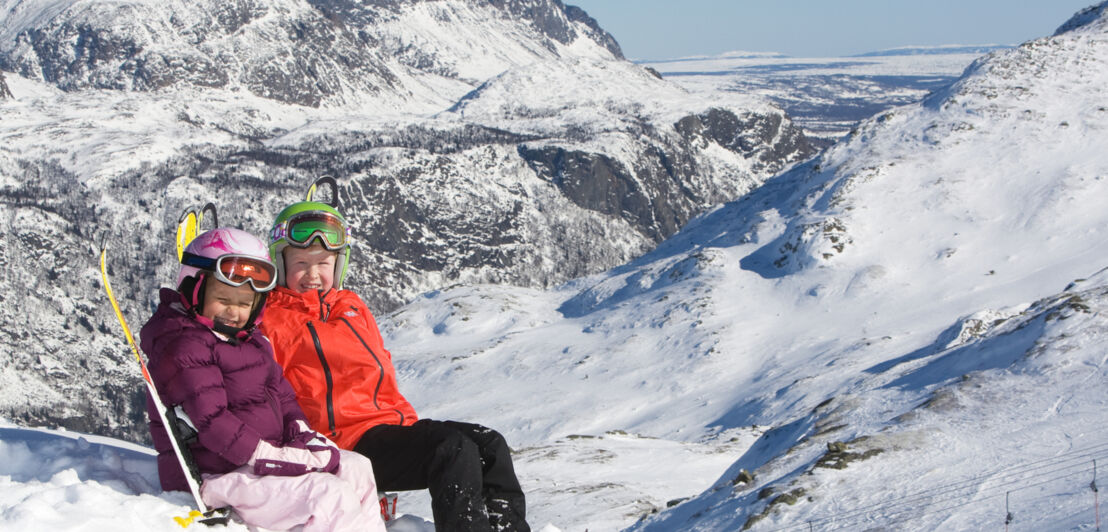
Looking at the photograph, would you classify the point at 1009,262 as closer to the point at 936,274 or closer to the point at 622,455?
the point at 936,274

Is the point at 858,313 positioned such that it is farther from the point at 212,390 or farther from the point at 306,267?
the point at 212,390

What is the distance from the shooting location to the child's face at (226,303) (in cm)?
800

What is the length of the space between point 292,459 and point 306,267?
2496mm

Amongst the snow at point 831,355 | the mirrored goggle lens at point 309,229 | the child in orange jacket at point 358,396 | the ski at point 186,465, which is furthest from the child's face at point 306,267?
the snow at point 831,355

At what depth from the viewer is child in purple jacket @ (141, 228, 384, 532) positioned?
296 inches

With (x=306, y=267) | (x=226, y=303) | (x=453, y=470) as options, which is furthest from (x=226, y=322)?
(x=453, y=470)

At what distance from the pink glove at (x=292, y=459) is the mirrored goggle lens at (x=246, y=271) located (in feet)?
5.04

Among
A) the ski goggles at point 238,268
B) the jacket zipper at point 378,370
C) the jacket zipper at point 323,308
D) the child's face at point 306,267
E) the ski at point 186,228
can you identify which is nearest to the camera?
the ski goggles at point 238,268

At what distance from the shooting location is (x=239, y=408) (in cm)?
793

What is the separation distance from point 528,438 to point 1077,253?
1303 inches

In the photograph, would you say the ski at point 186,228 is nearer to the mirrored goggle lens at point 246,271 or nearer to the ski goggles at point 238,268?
the ski goggles at point 238,268

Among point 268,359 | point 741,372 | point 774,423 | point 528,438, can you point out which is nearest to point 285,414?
point 268,359

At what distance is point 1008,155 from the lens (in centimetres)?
6044

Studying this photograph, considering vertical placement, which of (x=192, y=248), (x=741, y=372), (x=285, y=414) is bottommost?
(x=741, y=372)
